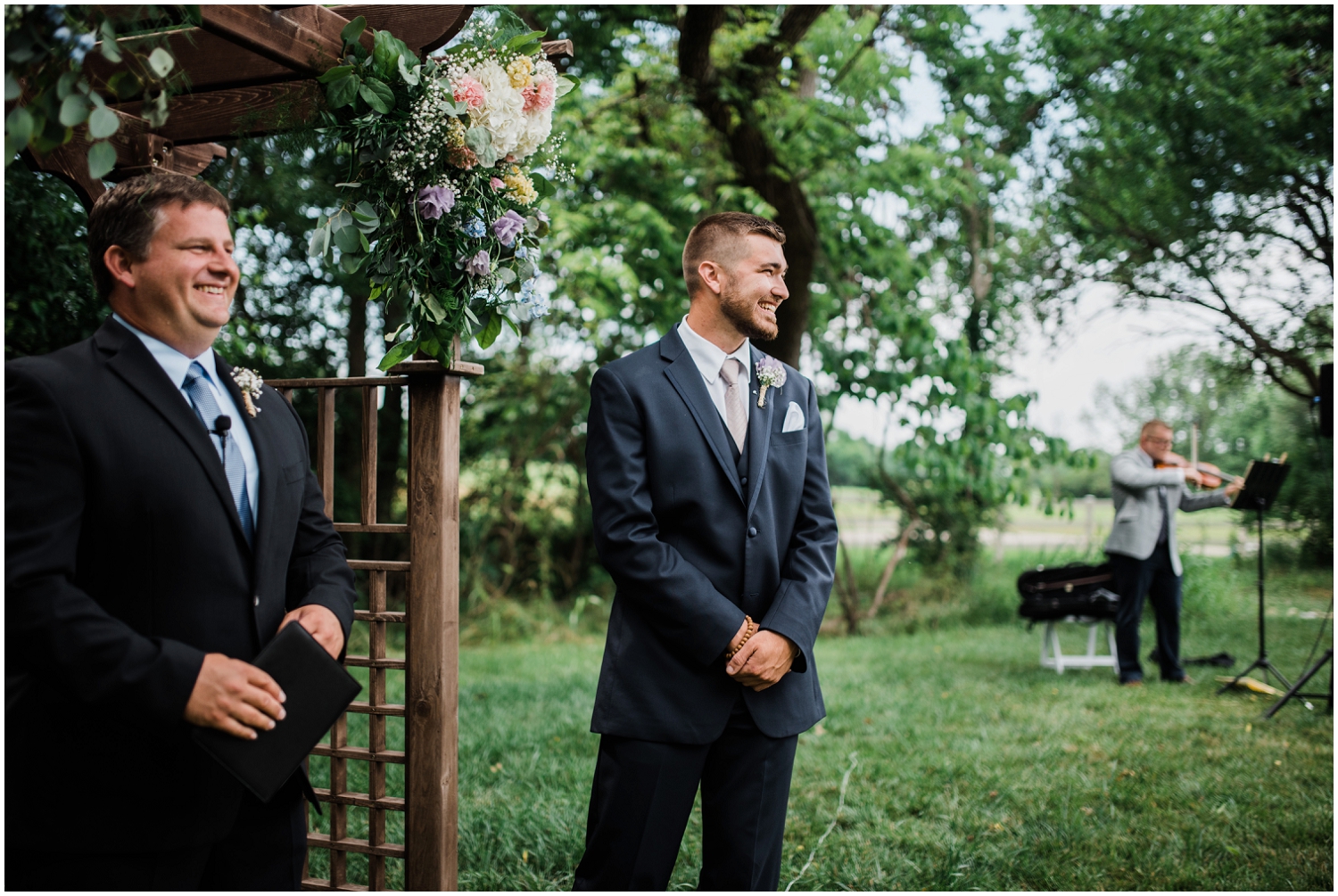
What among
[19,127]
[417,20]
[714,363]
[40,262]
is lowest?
[714,363]

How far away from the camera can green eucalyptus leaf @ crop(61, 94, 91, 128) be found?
1.62 m

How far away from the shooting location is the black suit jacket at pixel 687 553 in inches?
84.5

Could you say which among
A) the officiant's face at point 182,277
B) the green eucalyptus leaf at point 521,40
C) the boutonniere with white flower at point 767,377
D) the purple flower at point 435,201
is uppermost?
the green eucalyptus leaf at point 521,40

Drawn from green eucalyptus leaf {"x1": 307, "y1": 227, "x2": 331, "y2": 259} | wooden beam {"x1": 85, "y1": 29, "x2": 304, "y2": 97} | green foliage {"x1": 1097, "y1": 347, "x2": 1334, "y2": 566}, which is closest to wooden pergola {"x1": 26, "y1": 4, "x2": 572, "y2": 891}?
wooden beam {"x1": 85, "y1": 29, "x2": 304, "y2": 97}

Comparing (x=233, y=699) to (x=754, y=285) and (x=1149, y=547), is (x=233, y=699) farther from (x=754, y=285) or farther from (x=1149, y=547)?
(x=1149, y=547)

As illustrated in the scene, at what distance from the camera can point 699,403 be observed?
2.29 meters

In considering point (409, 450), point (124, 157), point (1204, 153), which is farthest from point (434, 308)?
point (1204, 153)

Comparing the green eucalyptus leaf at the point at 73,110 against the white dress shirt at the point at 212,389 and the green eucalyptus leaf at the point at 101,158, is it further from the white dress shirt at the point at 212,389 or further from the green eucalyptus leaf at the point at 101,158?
the white dress shirt at the point at 212,389

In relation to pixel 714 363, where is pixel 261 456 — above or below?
below

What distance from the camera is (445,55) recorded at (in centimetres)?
246

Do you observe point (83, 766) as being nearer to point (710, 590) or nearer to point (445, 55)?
point (710, 590)

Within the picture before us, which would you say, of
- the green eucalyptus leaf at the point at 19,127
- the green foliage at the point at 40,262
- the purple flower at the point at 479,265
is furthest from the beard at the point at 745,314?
the green foliage at the point at 40,262

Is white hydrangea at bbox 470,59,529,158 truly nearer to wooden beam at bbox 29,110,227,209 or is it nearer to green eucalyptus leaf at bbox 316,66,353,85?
green eucalyptus leaf at bbox 316,66,353,85

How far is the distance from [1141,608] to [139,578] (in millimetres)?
6663
